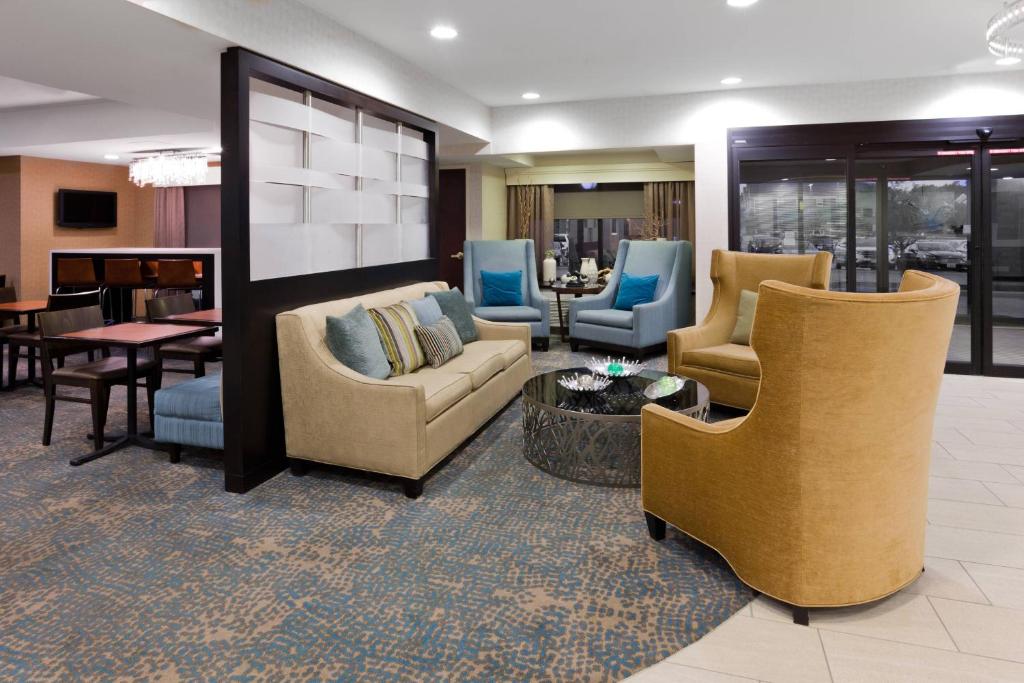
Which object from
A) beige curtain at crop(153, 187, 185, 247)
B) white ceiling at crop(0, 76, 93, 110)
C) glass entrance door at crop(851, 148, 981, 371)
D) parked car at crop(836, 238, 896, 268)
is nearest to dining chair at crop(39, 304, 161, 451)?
white ceiling at crop(0, 76, 93, 110)

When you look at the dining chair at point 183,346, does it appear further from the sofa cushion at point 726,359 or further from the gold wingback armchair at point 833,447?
the gold wingback armchair at point 833,447

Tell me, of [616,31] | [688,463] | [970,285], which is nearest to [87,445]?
[688,463]

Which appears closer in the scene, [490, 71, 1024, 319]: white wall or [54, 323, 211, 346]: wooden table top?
[54, 323, 211, 346]: wooden table top

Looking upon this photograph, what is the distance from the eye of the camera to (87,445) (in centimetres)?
396

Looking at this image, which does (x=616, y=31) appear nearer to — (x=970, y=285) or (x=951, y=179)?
(x=951, y=179)

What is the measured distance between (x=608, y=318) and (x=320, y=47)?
383 centimetres

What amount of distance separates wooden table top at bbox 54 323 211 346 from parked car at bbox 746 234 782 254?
4.86m

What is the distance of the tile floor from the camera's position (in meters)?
1.87

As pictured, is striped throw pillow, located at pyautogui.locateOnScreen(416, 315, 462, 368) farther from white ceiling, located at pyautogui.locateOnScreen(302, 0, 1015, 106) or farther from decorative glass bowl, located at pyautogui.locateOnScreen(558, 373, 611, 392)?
white ceiling, located at pyautogui.locateOnScreen(302, 0, 1015, 106)

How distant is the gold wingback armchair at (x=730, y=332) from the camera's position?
14.6 feet

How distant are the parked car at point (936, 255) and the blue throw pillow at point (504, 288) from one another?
369 cm

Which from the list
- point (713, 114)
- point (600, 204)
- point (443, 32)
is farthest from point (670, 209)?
point (443, 32)

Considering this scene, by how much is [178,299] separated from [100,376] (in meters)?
1.78

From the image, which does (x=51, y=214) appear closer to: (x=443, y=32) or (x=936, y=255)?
(x=443, y=32)
